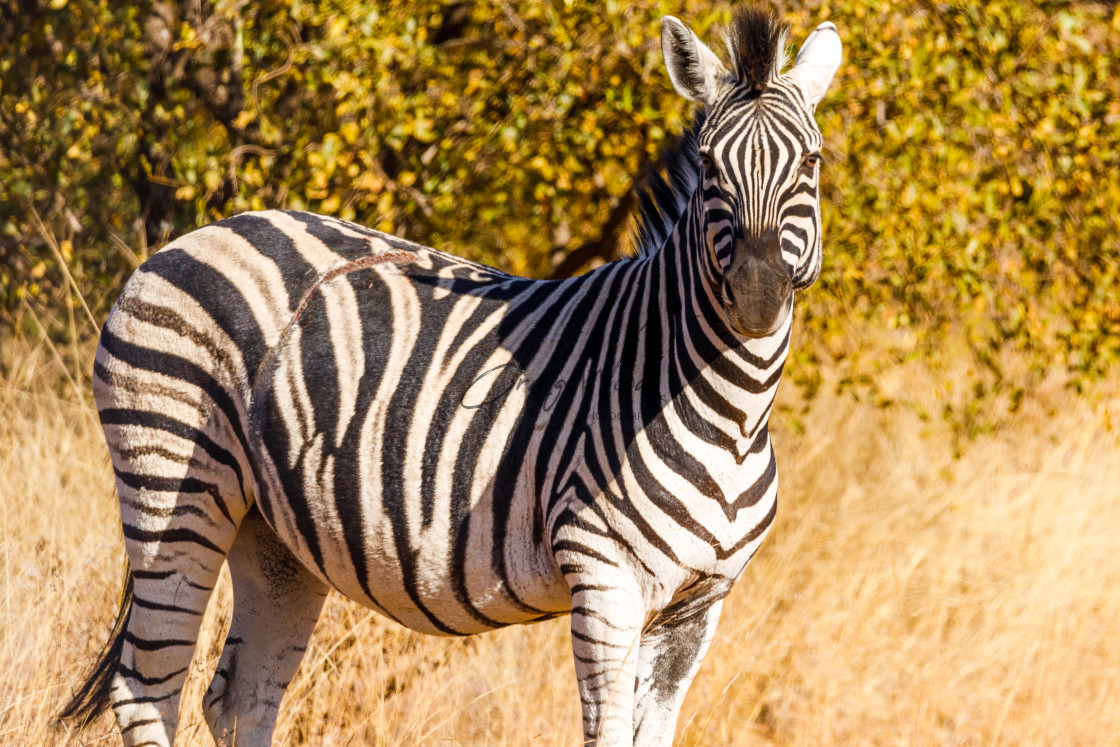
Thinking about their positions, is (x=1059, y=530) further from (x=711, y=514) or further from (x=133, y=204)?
(x=133, y=204)

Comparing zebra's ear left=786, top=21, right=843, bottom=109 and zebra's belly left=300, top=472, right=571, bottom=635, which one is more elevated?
zebra's ear left=786, top=21, right=843, bottom=109

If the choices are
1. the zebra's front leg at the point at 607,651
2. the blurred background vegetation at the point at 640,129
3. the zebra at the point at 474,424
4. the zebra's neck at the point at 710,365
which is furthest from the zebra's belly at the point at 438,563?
the blurred background vegetation at the point at 640,129

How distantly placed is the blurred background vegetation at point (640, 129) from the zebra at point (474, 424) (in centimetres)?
161

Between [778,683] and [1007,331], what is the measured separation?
2.23 m

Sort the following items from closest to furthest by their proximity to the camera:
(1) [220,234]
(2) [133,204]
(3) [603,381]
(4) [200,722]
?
(3) [603,381]
(1) [220,234]
(4) [200,722]
(2) [133,204]

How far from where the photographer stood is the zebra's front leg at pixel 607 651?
98.1 inches

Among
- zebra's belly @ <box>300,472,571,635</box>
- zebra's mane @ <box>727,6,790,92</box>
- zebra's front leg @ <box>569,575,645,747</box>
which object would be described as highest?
zebra's mane @ <box>727,6,790,92</box>

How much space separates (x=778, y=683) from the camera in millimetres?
5074

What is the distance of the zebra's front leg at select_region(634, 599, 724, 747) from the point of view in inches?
110

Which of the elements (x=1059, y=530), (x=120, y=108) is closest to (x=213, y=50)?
(x=120, y=108)

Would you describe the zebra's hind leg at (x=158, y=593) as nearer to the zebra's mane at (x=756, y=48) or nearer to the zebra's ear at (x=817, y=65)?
the zebra's mane at (x=756, y=48)

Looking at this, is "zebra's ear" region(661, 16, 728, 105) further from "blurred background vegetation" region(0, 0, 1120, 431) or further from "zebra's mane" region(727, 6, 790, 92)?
"blurred background vegetation" region(0, 0, 1120, 431)

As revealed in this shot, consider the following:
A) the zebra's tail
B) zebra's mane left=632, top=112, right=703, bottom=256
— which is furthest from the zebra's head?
the zebra's tail

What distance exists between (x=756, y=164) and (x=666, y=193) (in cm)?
62
